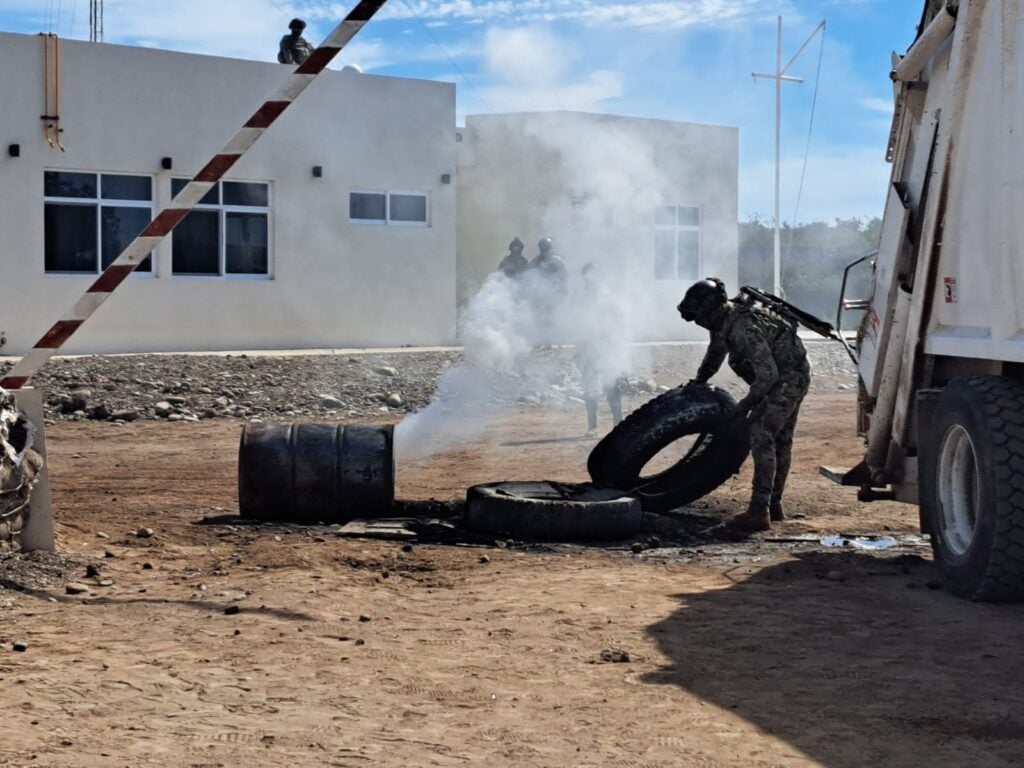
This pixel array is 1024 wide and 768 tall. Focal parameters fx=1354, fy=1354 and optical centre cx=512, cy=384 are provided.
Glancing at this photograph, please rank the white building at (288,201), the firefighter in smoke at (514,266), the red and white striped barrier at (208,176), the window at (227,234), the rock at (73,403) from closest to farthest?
the red and white striped barrier at (208,176) < the rock at (73,403) < the firefighter in smoke at (514,266) < the white building at (288,201) < the window at (227,234)

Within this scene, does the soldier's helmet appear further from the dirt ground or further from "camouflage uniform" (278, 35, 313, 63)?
"camouflage uniform" (278, 35, 313, 63)

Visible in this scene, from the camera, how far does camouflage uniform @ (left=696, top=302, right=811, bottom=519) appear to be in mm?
9023

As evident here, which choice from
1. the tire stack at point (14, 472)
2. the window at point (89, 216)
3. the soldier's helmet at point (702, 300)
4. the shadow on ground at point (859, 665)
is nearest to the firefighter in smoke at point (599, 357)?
the soldier's helmet at point (702, 300)

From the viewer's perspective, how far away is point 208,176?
24.2ft

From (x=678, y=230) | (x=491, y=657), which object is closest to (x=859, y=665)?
(x=491, y=657)

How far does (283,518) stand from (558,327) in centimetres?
768

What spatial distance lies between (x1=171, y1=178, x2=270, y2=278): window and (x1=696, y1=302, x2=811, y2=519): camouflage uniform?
1372 cm

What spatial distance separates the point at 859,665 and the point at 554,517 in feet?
10.6

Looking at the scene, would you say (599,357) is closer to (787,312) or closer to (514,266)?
(514,266)

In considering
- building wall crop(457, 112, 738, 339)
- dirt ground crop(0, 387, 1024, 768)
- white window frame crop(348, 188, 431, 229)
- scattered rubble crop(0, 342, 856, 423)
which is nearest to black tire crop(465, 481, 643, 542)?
dirt ground crop(0, 387, 1024, 768)

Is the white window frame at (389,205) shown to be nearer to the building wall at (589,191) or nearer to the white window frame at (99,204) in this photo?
the building wall at (589,191)

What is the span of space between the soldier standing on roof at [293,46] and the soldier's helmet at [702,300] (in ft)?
47.6

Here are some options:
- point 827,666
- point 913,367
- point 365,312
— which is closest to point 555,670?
point 827,666

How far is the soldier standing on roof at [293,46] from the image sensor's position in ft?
72.7
